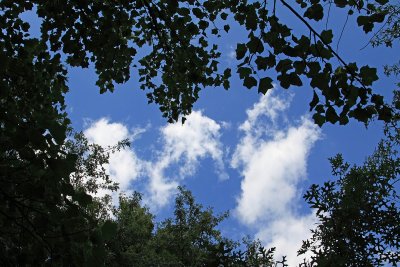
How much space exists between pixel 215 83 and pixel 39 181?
16.8ft

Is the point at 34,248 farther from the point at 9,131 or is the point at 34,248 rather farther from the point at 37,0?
the point at 37,0

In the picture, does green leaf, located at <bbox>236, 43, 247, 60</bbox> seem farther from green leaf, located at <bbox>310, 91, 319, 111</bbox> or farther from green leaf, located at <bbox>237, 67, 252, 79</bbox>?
green leaf, located at <bbox>310, 91, 319, 111</bbox>

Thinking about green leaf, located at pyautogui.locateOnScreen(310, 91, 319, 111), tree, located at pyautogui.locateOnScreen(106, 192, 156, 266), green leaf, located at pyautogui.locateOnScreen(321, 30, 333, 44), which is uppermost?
tree, located at pyautogui.locateOnScreen(106, 192, 156, 266)

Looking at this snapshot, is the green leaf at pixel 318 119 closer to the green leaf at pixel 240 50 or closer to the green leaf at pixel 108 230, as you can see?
the green leaf at pixel 240 50

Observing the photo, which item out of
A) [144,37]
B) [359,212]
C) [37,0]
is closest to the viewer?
[37,0]

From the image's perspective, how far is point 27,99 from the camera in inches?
234

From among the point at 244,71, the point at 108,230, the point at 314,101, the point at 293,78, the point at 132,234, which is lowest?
the point at 108,230

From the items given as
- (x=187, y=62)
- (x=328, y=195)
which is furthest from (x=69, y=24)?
(x=328, y=195)

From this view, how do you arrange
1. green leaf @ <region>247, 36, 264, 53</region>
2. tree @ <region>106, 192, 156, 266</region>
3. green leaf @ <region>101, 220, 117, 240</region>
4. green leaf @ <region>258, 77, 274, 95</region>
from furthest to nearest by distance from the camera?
tree @ <region>106, 192, 156, 266</region> → green leaf @ <region>247, 36, 264, 53</region> → green leaf @ <region>258, 77, 274, 95</region> → green leaf @ <region>101, 220, 117, 240</region>

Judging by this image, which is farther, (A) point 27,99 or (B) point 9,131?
(A) point 27,99

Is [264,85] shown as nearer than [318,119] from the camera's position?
Yes

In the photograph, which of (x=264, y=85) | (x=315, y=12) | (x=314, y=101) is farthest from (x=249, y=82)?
(x=315, y=12)

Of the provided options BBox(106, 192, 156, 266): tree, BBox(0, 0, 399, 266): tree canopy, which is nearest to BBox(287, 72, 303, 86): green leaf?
BBox(0, 0, 399, 266): tree canopy

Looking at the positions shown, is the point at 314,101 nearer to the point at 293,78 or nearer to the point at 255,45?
the point at 293,78
